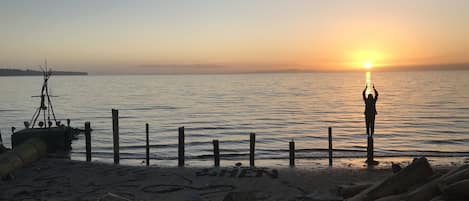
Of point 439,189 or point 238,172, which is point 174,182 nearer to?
point 238,172

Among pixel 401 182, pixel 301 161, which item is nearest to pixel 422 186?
pixel 401 182

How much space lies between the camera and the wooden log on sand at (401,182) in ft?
34.5

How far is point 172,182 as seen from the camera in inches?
666

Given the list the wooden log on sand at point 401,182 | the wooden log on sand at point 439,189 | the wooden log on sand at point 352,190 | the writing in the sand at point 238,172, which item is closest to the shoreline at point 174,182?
the writing in the sand at point 238,172

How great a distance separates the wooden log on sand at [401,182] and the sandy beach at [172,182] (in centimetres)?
222

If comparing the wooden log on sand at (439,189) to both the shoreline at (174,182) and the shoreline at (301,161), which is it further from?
the shoreline at (301,161)

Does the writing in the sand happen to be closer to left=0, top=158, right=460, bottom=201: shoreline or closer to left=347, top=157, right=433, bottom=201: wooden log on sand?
left=0, top=158, right=460, bottom=201: shoreline

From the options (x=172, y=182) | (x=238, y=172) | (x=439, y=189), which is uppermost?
(x=439, y=189)

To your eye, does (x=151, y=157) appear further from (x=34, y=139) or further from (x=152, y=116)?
(x=152, y=116)

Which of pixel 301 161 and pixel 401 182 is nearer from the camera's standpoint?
pixel 401 182

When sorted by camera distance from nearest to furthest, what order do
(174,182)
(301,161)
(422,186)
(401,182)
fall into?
(422,186) → (401,182) → (174,182) → (301,161)

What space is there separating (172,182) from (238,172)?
2.86 metres

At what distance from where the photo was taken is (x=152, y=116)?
55000mm

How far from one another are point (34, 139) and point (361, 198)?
61.1ft
